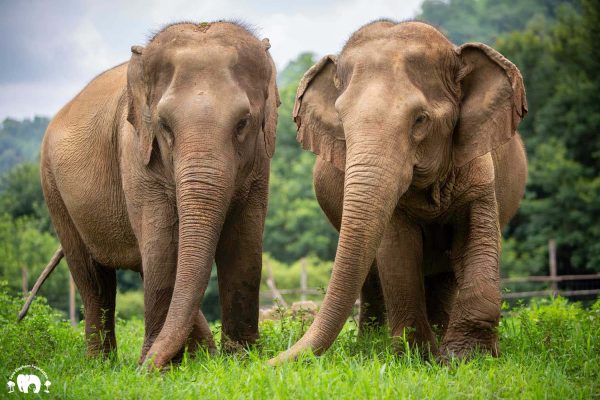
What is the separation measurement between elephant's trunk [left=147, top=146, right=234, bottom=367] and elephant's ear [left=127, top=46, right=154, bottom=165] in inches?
23.5

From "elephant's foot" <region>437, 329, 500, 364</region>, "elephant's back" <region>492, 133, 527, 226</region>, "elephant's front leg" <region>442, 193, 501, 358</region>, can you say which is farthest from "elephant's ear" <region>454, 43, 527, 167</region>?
"elephant's foot" <region>437, 329, 500, 364</region>

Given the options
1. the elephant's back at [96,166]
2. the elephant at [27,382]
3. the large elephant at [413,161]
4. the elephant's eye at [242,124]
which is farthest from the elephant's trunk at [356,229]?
the elephant's back at [96,166]

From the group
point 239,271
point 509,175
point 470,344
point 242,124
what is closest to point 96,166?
point 239,271

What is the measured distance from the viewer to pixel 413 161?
263 inches

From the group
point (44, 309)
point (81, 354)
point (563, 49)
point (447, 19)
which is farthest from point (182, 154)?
point (447, 19)

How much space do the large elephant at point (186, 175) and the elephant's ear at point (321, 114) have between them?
1.06 feet

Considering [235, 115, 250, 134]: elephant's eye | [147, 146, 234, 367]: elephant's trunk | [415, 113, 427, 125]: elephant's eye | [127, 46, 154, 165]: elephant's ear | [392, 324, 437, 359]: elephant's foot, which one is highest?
[127, 46, 154, 165]: elephant's ear

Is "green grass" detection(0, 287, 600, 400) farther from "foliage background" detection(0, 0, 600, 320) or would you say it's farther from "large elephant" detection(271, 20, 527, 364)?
"foliage background" detection(0, 0, 600, 320)

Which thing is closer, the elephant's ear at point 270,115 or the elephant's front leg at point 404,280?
the elephant's front leg at point 404,280

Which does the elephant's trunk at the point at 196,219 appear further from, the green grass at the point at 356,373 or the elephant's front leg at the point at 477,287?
the elephant's front leg at the point at 477,287

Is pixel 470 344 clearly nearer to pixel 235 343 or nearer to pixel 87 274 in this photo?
pixel 235 343

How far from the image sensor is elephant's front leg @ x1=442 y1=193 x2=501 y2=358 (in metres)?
6.83

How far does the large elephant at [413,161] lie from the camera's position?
627 centimetres

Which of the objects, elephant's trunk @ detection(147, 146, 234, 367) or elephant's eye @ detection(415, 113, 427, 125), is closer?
elephant's eye @ detection(415, 113, 427, 125)
